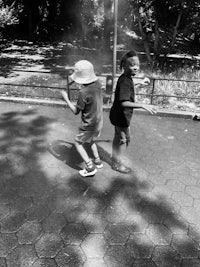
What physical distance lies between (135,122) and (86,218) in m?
3.03

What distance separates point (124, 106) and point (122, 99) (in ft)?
0.31

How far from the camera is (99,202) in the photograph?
4016 millimetres

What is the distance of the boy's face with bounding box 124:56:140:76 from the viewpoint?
3767mm

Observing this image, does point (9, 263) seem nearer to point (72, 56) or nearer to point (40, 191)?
point (40, 191)

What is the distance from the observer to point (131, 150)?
17.3 ft

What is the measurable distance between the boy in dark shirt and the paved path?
326 mm

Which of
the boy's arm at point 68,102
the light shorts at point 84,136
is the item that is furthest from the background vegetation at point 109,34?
the boy's arm at point 68,102

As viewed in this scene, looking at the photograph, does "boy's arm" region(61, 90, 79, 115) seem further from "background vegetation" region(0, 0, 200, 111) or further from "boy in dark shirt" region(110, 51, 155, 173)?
"background vegetation" region(0, 0, 200, 111)

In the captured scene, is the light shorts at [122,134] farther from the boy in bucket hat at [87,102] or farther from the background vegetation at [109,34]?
the background vegetation at [109,34]

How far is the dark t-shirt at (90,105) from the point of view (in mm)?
3896

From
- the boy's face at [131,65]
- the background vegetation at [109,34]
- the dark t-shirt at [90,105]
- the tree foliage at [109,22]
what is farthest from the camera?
the tree foliage at [109,22]

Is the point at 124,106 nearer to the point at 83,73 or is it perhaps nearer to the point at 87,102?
the point at 87,102

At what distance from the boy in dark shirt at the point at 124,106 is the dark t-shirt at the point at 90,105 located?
0.77 ft

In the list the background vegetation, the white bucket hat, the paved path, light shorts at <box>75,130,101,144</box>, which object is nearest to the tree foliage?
the background vegetation
